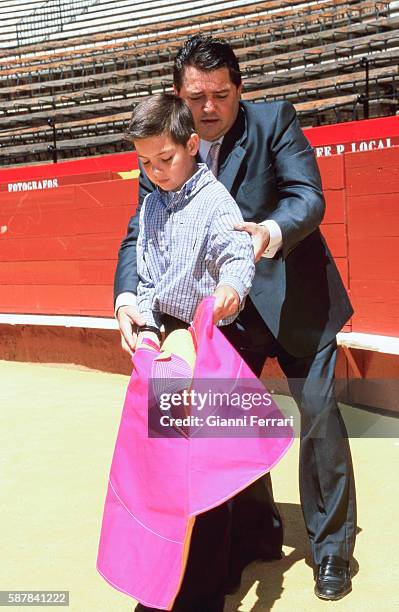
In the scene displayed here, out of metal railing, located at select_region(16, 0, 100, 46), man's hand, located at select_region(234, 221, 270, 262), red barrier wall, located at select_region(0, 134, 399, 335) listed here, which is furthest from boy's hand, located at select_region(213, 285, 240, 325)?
metal railing, located at select_region(16, 0, 100, 46)

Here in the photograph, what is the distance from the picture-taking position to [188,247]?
1.68 metres

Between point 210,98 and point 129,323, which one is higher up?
point 210,98

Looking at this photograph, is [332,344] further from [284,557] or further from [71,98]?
[71,98]

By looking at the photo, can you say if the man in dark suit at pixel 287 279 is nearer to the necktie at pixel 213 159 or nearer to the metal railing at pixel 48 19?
the necktie at pixel 213 159

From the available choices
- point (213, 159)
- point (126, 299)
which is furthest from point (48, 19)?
point (126, 299)

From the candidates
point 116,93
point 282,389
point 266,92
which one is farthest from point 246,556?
point 116,93

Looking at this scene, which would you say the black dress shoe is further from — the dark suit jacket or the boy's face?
the boy's face

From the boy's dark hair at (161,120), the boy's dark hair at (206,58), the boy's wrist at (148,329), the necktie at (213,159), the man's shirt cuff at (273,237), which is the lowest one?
the boy's wrist at (148,329)

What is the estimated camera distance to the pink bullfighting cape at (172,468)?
1583mm

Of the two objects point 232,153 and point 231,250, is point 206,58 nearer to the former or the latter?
point 232,153

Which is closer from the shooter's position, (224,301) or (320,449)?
(224,301)

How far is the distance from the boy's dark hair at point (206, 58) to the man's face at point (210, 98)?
0.01 meters

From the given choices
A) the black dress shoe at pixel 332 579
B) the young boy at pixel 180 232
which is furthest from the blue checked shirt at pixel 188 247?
the black dress shoe at pixel 332 579

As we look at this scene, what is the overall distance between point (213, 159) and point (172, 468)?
68 cm
